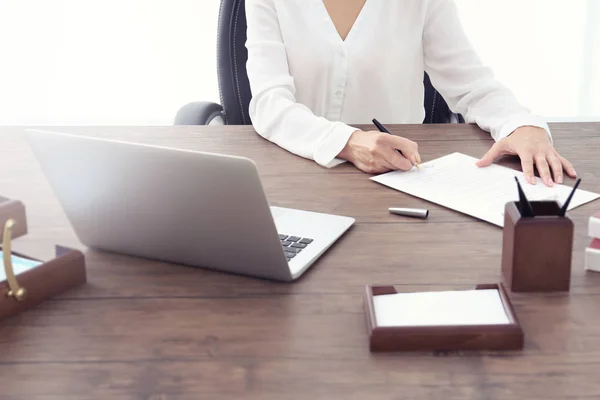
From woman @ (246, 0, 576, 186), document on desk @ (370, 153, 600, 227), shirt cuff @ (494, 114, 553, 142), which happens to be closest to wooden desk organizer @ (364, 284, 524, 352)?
document on desk @ (370, 153, 600, 227)

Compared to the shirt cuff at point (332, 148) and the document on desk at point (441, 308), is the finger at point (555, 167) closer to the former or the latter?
the shirt cuff at point (332, 148)

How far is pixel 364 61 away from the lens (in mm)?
1890

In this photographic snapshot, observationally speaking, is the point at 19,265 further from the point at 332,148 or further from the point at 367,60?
the point at 367,60

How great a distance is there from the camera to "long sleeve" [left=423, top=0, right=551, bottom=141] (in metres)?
1.67

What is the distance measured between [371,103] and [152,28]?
4.95 ft

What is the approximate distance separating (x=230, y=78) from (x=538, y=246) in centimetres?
125

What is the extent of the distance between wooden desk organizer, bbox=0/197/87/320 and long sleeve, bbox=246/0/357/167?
0.62 meters

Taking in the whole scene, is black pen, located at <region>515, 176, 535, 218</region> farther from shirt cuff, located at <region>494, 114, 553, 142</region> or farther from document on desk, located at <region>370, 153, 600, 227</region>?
shirt cuff, located at <region>494, 114, 553, 142</region>

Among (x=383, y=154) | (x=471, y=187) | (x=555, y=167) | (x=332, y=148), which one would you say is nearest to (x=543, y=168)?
(x=555, y=167)

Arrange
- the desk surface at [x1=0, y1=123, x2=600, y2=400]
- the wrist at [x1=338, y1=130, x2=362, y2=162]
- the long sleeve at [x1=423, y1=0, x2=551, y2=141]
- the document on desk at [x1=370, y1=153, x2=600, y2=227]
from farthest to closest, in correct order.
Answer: the long sleeve at [x1=423, y1=0, x2=551, y2=141] → the wrist at [x1=338, y1=130, x2=362, y2=162] → the document on desk at [x1=370, y1=153, x2=600, y2=227] → the desk surface at [x1=0, y1=123, x2=600, y2=400]

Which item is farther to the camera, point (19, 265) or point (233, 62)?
point (233, 62)

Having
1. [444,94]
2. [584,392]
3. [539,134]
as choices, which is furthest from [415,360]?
[444,94]

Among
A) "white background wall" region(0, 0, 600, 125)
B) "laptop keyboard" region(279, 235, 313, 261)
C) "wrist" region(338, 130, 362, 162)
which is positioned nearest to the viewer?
"laptop keyboard" region(279, 235, 313, 261)

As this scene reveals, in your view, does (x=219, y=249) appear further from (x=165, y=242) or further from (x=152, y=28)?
(x=152, y=28)
